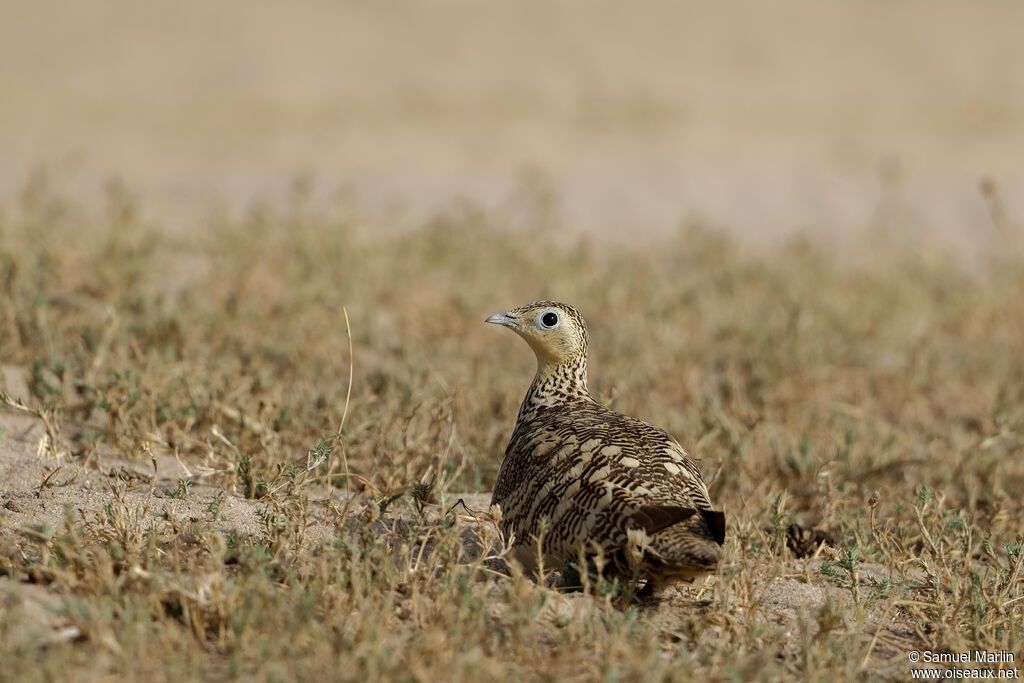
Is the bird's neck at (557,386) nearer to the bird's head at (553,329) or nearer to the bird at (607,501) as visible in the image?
the bird's head at (553,329)

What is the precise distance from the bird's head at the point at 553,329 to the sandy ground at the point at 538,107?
5.20 metres

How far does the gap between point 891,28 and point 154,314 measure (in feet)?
47.7

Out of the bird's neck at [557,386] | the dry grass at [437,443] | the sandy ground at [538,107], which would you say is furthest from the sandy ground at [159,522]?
the sandy ground at [538,107]

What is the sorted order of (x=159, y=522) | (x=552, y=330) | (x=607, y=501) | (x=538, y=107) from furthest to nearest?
(x=538, y=107), (x=552, y=330), (x=159, y=522), (x=607, y=501)

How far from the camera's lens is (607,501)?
3742 mm

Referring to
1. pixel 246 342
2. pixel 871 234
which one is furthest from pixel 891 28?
pixel 246 342

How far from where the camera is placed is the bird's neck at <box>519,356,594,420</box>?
4.74 meters

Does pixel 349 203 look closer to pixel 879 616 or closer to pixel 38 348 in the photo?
pixel 38 348

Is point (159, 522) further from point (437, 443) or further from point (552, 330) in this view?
point (552, 330)

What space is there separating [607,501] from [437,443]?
4.62 ft

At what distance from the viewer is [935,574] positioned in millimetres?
4188

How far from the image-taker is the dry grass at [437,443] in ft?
11.3

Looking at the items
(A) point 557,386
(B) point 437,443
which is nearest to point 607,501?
(A) point 557,386

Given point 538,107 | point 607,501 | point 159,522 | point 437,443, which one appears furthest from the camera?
point 538,107
